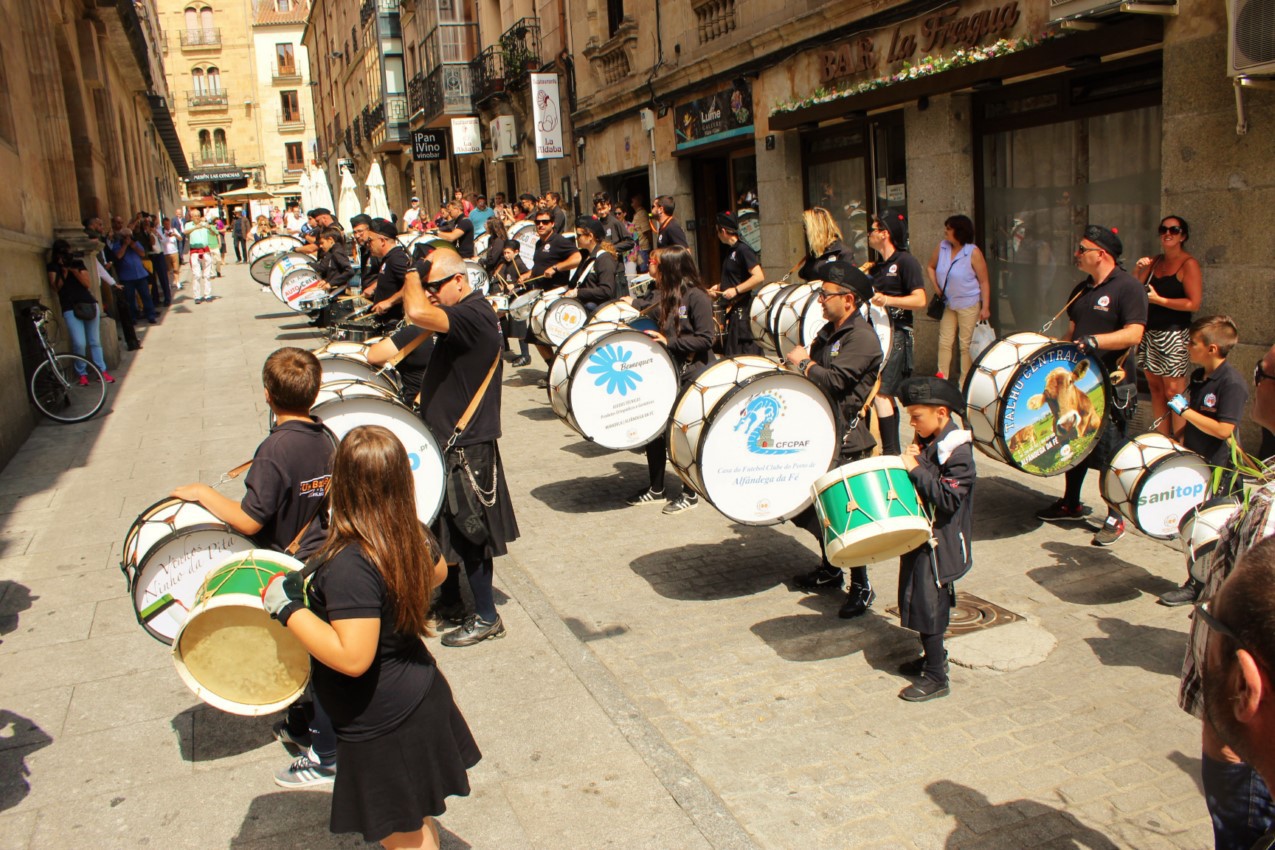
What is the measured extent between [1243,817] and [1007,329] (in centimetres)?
920

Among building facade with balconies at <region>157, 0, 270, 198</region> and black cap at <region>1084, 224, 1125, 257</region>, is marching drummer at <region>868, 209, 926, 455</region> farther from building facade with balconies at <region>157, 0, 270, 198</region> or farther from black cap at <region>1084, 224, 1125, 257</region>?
building facade with balconies at <region>157, 0, 270, 198</region>

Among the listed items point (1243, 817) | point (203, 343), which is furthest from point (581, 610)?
point (203, 343)

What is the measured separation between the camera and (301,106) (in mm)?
77750

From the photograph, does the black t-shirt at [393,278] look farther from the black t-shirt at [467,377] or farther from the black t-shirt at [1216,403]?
the black t-shirt at [1216,403]

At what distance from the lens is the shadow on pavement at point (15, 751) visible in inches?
171

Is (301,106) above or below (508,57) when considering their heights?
above

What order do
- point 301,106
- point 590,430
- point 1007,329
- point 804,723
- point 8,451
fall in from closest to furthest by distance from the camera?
1. point 804,723
2. point 590,430
3. point 8,451
4. point 1007,329
5. point 301,106

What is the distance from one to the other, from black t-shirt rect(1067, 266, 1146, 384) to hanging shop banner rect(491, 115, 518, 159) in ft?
69.1

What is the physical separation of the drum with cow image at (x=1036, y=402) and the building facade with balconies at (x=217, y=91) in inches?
2991

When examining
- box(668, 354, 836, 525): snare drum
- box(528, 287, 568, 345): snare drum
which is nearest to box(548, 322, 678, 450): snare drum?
box(668, 354, 836, 525): snare drum

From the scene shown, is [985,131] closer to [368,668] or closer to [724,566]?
[724,566]

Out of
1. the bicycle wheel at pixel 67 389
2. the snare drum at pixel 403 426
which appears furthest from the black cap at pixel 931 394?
the bicycle wheel at pixel 67 389

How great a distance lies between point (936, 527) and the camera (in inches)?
192

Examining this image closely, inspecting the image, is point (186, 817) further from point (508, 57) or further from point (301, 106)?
point (301, 106)
